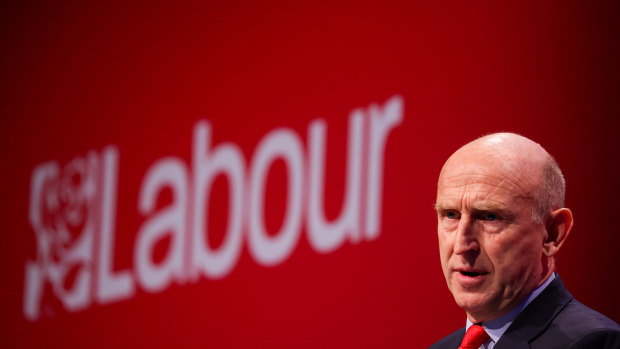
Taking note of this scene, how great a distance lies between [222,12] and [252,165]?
28.7 inches

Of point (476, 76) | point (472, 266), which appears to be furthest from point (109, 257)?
point (472, 266)

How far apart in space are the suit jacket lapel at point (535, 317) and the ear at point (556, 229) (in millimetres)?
74

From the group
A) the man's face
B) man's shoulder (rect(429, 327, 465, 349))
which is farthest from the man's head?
man's shoulder (rect(429, 327, 465, 349))

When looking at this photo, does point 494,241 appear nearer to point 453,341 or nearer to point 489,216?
point 489,216

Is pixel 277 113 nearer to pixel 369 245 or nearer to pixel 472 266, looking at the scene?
pixel 369 245

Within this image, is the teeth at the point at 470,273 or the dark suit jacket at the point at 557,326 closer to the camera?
the dark suit jacket at the point at 557,326

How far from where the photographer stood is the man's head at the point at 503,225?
156 centimetres

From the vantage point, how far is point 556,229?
162 cm

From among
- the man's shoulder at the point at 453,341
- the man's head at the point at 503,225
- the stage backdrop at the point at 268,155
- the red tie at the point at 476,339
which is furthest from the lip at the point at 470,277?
the stage backdrop at the point at 268,155

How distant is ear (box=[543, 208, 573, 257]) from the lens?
160 cm

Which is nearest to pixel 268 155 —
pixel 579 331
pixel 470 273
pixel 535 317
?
pixel 470 273

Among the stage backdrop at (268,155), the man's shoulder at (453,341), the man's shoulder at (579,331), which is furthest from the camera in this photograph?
the stage backdrop at (268,155)

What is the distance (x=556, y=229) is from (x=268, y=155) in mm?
1712

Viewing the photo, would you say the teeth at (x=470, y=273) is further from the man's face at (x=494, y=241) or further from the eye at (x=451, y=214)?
the eye at (x=451, y=214)
